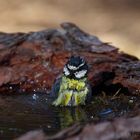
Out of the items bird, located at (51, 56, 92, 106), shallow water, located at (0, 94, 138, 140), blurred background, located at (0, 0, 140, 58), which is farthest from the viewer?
blurred background, located at (0, 0, 140, 58)

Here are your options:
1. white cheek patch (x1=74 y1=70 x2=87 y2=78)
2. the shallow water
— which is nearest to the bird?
white cheek patch (x1=74 y1=70 x2=87 y2=78)

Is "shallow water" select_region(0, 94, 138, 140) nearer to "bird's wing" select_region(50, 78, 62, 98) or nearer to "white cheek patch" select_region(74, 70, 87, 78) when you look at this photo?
"bird's wing" select_region(50, 78, 62, 98)

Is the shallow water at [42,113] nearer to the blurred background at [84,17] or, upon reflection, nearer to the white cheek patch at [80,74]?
the white cheek patch at [80,74]

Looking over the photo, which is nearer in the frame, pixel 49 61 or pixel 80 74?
pixel 80 74

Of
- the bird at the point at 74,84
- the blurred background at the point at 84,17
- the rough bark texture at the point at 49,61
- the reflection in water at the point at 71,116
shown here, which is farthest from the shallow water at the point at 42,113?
the blurred background at the point at 84,17

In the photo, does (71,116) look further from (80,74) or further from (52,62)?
(52,62)

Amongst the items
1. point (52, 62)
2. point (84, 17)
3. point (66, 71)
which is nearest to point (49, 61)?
point (52, 62)

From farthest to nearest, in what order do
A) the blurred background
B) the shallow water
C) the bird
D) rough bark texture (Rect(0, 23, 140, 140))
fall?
1. the blurred background
2. rough bark texture (Rect(0, 23, 140, 140))
3. the bird
4. the shallow water
